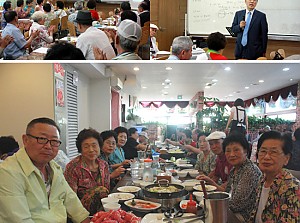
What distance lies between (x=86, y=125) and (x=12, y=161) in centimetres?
32

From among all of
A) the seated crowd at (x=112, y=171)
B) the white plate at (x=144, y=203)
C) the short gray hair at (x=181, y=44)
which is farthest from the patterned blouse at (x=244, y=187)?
the short gray hair at (x=181, y=44)

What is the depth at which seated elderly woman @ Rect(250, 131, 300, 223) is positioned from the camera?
4.23ft

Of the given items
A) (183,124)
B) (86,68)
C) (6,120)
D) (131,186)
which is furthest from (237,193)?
(6,120)

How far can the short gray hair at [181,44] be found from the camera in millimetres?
1268

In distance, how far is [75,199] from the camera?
1.37 m

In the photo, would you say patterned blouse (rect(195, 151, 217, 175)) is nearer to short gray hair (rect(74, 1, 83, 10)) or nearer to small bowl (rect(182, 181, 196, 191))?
small bowl (rect(182, 181, 196, 191))

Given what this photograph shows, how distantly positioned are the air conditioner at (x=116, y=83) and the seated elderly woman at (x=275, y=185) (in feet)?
2.08

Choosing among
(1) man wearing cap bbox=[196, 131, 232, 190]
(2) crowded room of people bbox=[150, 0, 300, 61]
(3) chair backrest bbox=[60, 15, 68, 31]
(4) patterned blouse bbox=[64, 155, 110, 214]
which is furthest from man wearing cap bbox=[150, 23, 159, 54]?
(4) patterned blouse bbox=[64, 155, 110, 214]

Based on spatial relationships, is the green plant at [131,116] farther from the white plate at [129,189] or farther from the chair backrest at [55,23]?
the chair backrest at [55,23]

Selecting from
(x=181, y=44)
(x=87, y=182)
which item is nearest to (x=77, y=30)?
(x=181, y=44)

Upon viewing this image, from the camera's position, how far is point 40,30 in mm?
1327

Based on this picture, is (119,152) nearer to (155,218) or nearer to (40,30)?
(155,218)

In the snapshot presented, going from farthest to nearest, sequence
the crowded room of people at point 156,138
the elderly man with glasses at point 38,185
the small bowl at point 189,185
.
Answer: the small bowl at point 189,185, the crowded room of people at point 156,138, the elderly man with glasses at point 38,185

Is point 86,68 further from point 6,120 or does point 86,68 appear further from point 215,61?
point 215,61
